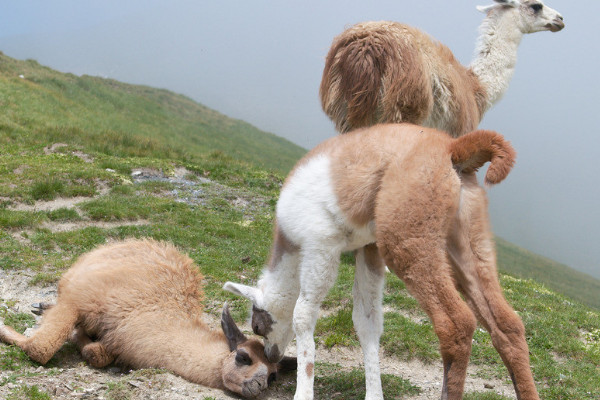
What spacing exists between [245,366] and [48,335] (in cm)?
182

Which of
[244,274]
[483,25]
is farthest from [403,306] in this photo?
[483,25]

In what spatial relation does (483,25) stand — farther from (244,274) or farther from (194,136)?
(194,136)

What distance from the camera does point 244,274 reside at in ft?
28.4

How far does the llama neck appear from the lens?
29.6 ft

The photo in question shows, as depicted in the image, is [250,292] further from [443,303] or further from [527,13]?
[527,13]

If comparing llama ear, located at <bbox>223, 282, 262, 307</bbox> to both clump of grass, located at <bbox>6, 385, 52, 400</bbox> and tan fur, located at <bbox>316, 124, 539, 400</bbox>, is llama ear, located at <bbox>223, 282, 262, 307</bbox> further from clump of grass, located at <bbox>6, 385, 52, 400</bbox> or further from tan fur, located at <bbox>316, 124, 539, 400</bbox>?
clump of grass, located at <bbox>6, 385, 52, 400</bbox>

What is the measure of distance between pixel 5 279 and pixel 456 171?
19.3 ft

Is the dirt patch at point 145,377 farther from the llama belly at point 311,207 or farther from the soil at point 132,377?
the llama belly at point 311,207

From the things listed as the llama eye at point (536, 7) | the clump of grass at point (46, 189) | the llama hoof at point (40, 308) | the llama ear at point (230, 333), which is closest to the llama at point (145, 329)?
the llama ear at point (230, 333)

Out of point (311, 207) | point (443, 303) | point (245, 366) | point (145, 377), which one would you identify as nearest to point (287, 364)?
point (245, 366)

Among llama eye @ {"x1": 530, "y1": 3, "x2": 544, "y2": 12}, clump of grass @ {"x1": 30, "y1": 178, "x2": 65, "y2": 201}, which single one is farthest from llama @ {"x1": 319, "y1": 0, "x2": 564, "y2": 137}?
clump of grass @ {"x1": 30, "y1": 178, "x2": 65, "y2": 201}

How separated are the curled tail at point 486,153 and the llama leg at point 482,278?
212mm

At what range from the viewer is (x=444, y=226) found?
152 inches

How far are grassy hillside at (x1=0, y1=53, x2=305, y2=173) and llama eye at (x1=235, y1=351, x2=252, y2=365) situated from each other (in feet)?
40.5
